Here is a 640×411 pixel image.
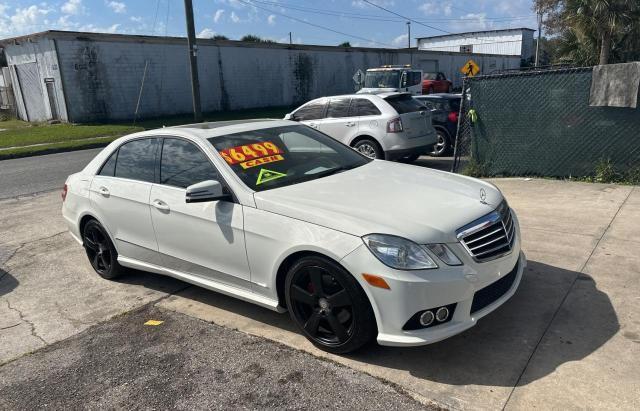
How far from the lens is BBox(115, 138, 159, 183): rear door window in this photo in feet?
15.2

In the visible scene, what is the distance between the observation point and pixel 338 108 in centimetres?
1035

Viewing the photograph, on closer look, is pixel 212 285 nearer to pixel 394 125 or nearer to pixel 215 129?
pixel 215 129

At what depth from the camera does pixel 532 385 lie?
3047 mm

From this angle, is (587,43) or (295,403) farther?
(587,43)

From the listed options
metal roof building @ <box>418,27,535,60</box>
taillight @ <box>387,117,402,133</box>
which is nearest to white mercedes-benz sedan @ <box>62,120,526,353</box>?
taillight @ <box>387,117,402,133</box>

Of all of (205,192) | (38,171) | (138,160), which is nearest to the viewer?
(205,192)

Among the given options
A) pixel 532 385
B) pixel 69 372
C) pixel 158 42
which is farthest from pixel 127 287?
pixel 158 42

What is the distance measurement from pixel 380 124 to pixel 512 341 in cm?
655

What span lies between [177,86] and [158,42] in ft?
A: 7.94

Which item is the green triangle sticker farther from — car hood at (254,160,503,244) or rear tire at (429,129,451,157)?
rear tire at (429,129,451,157)

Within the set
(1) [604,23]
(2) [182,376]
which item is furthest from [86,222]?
(1) [604,23]

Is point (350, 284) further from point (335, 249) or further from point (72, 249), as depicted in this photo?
point (72, 249)

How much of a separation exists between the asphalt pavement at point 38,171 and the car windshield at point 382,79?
37.4 feet

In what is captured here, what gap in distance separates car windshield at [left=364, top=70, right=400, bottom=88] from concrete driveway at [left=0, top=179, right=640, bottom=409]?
15.7m
